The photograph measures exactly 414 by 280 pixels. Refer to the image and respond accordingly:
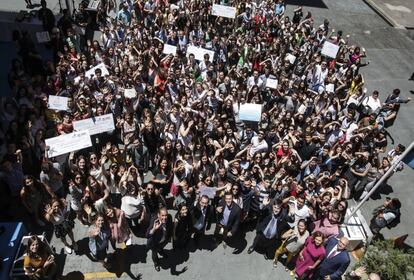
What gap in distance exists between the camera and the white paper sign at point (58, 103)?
10359mm

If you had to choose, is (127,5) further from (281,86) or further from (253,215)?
(253,215)

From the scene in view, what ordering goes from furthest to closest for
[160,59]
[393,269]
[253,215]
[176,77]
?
1. [160,59]
2. [176,77]
3. [253,215]
4. [393,269]

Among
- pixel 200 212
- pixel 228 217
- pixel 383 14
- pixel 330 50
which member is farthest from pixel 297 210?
pixel 383 14

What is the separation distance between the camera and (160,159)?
9977mm

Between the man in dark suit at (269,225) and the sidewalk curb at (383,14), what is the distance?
75.9ft

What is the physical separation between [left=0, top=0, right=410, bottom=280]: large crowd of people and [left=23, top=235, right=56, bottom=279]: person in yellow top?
0.09 ft

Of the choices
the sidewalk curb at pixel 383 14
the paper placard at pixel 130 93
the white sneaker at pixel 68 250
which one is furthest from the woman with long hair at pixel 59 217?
the sidewalk curb at pixel 383 14

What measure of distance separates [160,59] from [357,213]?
885cm

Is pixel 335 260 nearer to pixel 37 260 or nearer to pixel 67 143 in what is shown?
pixel 37 260

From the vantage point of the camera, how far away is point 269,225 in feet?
28.6

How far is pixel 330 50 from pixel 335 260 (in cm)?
1047

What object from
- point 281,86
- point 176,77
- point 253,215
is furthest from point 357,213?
point 176,77

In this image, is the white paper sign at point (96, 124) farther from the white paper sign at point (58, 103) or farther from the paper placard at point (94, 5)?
the paper placard at point (94, 5)

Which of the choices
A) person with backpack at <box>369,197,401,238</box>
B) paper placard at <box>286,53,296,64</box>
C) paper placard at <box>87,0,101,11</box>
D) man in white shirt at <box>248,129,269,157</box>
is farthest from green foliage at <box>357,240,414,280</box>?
paper placard at <box>87,0,101,11</box>
